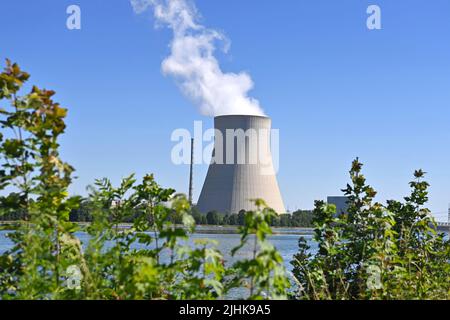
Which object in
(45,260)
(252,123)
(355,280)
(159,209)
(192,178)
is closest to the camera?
(45,260)

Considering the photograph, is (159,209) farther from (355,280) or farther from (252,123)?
(252,123)

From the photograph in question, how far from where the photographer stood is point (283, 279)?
160cm

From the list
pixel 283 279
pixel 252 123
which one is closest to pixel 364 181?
pixel 283 279

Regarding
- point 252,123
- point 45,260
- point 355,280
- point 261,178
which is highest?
point 252,123

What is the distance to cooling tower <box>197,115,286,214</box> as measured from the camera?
28.7 m

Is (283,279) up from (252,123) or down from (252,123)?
down

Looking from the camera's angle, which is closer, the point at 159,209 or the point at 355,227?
the point at 159,209

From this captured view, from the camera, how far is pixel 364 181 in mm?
3486

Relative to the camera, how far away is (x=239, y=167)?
31.2m

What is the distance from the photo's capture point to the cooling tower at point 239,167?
1130 inches

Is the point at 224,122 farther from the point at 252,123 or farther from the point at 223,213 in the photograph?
the point at 223,213

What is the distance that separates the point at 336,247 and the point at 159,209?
4.05ft
